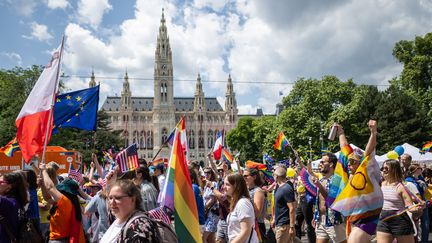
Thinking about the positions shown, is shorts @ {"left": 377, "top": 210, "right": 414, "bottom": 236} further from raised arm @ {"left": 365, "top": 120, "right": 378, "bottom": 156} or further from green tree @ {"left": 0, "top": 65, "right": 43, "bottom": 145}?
green tree @ {"left": 0, "top": 65, "right": 43, "bottom": 145}

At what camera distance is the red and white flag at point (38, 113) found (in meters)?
6.68

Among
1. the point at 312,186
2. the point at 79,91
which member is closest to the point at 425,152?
the point at 312,186

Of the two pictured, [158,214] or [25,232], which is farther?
[25,232]

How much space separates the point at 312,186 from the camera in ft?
25.8

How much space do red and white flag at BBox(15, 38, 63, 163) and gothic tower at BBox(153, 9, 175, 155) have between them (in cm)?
11076

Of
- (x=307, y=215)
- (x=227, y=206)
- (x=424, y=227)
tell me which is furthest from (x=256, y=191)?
(x=424, y=227)

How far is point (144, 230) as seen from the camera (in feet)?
9.46

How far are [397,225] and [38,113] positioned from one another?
5.61 m

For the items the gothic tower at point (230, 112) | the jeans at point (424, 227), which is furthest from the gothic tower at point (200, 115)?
the jeans at point (424, 227)

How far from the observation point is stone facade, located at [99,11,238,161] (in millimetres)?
118688

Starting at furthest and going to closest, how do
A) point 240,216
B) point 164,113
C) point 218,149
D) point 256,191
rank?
point 164,113 → point 218,149 → point 256,191 → point 240,216

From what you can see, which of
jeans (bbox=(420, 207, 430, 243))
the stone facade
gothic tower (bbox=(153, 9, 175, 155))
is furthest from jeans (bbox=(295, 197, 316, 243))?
gothic tower (bbox=(153, 9, 175, 155))

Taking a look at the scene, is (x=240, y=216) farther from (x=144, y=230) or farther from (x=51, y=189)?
(x=51, y=189)

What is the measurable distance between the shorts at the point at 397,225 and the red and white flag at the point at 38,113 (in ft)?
16.6
